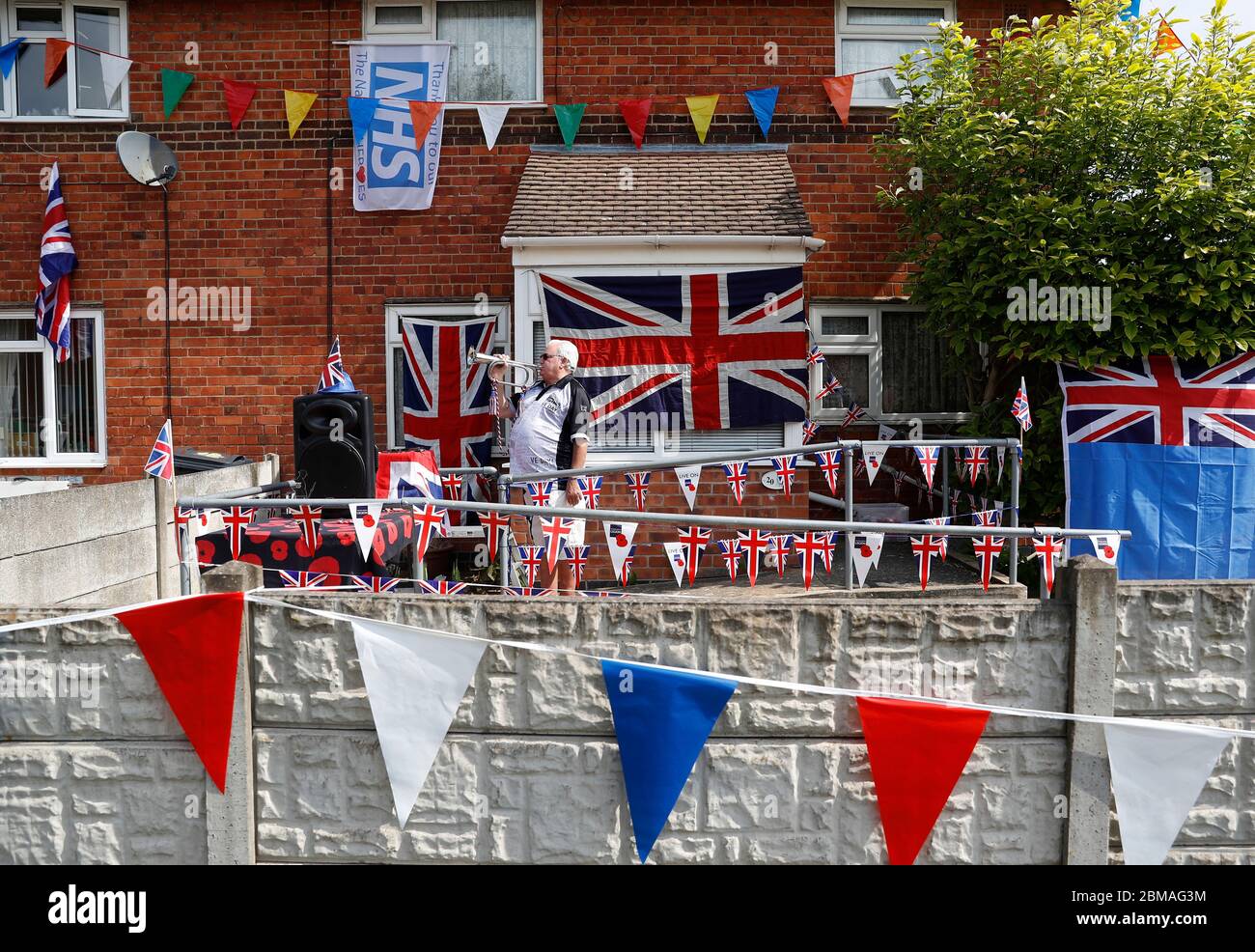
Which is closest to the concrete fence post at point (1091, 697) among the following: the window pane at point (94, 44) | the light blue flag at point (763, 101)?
the light blue flag at point (763, 101)

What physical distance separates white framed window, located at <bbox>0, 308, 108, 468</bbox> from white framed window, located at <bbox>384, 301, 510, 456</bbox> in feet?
9.27

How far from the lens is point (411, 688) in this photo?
140 inches

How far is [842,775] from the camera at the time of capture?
11.8 feet

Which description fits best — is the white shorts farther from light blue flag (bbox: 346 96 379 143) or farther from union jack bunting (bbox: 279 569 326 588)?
light blue flag (bbox: 346 96 379 143)

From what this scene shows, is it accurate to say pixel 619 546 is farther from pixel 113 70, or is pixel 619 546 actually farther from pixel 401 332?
pixel 113 70


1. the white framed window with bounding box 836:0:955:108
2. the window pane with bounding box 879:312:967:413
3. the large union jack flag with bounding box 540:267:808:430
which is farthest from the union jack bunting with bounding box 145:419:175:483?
the white framed window with bounding box 836:0:955:108

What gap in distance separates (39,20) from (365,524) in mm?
7805

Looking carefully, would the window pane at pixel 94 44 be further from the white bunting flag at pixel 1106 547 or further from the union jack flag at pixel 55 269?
the white bunting flag at pixel 1106 547

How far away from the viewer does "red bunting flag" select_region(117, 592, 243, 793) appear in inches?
140

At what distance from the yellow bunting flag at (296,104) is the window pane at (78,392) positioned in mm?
2803

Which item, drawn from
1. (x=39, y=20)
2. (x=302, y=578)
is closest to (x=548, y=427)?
(x=302, y=578)

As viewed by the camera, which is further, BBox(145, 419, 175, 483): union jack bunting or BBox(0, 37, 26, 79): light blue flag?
BBox(0, 37, 26, 79): light blue flag

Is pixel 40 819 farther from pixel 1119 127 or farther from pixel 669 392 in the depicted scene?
pixel 1119 127
